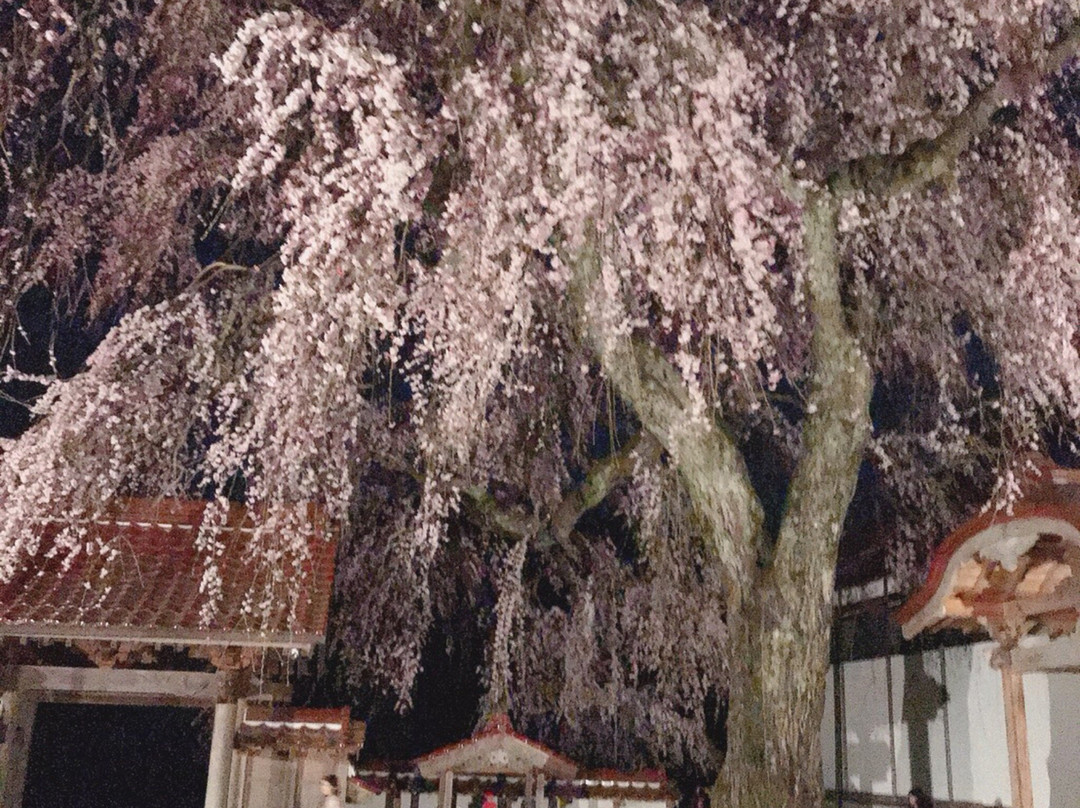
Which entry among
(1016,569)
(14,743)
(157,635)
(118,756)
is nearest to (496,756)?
(157,635)

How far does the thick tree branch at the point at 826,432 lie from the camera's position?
5.53 meters

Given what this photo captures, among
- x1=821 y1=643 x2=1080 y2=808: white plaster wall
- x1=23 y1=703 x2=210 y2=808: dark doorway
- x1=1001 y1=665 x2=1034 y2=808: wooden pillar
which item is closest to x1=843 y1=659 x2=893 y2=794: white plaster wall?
x1=821 y1=643 x2=1080 y2=808: white plaster wall

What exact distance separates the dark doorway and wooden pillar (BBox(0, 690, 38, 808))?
249 cm

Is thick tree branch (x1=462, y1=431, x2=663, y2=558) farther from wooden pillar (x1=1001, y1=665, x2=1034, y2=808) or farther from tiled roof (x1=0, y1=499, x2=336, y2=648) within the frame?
wooden pillar (x1=1001, y1=665, x2=1034, y2=808)

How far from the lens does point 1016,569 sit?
21.8ft

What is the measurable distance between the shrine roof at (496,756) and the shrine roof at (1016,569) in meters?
3.71

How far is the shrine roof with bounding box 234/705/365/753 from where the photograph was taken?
784 centimetres

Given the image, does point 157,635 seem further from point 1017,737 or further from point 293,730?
point 1017,737

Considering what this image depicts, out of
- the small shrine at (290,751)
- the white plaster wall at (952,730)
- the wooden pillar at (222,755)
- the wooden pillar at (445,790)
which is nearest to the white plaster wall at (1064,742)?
the white plaster wall at (952,730)

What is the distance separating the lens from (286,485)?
750 centimetres

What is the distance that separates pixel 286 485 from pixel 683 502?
379 centimetres

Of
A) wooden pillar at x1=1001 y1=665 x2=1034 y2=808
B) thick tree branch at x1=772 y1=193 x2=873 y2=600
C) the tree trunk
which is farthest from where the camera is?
wooden pillar at x1=1001 y1=665 x2=1034 y2=808

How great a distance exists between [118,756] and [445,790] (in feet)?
15.7

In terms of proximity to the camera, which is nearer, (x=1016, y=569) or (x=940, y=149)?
(x=940, y=149)
